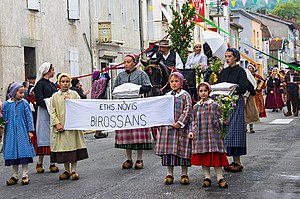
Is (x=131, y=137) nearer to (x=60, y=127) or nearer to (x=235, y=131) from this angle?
(x=60, y=127)

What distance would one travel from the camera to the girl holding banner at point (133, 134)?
A: 433 inches

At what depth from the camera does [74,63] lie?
1073 inches

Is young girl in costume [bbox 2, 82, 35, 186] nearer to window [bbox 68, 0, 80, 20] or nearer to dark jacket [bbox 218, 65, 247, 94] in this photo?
dark jacket [bbox 218, 65, 247, 94]

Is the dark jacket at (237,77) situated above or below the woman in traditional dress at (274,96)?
above

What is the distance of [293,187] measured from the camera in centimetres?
894

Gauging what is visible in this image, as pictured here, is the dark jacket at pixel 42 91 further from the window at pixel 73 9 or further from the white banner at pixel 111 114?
the window at pixel 73 9

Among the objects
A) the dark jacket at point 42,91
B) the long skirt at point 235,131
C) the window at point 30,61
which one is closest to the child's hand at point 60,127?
the dark jacket at point 42,91

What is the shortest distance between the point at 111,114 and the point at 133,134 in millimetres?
711

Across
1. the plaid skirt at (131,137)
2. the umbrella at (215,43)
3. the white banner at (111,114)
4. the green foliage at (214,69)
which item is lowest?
the plaid skirt at (131,137)

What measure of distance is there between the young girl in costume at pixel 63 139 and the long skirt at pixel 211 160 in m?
2.10

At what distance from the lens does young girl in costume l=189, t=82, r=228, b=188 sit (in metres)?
9.00

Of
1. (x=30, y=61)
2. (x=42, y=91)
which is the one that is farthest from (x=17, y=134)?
(x=30, y=61)

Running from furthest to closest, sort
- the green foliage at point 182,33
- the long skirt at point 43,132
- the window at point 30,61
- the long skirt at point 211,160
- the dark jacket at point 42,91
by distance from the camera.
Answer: the window at point 30,61 < the green foliage at point 182,33 < the long skirt at point 43,132 < the dark jacket at point 42,91 < the long skirt at point 211,160

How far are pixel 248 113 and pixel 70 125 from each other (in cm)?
582
